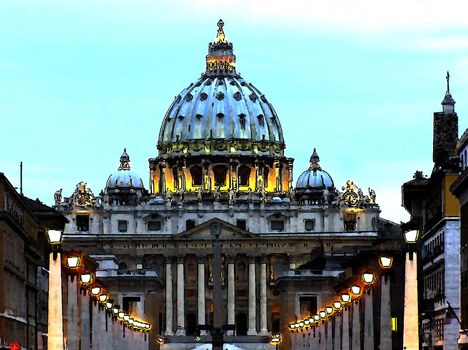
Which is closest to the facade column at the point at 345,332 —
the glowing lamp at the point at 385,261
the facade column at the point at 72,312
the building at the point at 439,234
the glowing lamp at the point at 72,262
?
the building at the point at 439,234

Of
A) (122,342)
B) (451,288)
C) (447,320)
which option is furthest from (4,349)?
(122,342)

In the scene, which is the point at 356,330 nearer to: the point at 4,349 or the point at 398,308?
the point at 4,349

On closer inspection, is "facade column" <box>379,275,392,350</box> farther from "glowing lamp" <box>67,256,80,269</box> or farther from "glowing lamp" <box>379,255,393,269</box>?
"glowing lamp" <box>67,256,80,269</box>

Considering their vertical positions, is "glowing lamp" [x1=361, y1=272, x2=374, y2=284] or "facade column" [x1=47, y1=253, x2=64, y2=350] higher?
"glowing lamp" [x1=361, y1=272, x2=374, y2=284]

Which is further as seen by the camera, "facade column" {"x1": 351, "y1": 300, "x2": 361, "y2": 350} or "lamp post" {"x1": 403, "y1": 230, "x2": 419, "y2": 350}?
"facade column" {"x1": 351, "y1": 300, "x2": 361, "y2": 350}

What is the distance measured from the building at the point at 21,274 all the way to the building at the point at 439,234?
1649 centimetres

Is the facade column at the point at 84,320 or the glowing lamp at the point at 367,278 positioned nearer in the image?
the glowing lamp at the point at 367,278

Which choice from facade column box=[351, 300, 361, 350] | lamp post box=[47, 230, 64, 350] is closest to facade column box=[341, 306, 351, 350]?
facade column box=[351, 300, 361, 350]

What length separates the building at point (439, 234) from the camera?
3762 inches

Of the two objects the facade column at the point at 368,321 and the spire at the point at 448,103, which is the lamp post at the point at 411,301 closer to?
the facade column at the point at 368,321

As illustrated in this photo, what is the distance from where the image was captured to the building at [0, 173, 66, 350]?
89500mm

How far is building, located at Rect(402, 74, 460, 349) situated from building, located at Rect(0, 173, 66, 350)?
16.5 m

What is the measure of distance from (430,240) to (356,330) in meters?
15.2

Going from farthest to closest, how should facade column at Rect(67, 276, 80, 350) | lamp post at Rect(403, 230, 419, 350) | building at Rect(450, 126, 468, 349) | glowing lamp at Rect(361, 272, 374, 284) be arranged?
building at Rect(450, 126, 468, 349) → facade column at Rect(67, 276, 80, 350) → glowing lamp at Rect(361, 272, 374, 284) → lamp post at Rect(403, 230, 419, 350)
